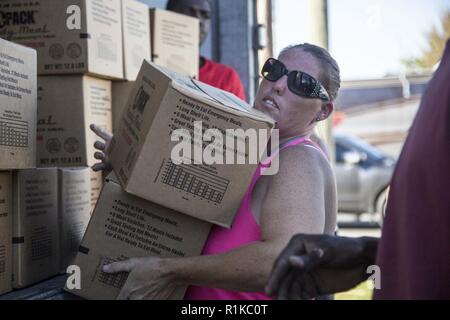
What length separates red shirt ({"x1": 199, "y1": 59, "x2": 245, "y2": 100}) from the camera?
4230 millimetres

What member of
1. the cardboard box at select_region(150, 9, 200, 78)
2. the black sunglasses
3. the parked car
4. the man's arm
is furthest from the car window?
the man's arm

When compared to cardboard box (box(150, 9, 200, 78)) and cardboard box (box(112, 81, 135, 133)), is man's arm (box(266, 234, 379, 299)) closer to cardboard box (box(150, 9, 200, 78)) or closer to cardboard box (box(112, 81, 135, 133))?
cardboard box (box(112, 81, 135, 133))

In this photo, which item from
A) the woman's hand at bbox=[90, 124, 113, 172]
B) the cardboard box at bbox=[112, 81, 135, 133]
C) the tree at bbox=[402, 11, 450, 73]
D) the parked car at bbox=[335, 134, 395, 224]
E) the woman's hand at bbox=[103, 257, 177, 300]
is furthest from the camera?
the tree at bbox=[402, 11, 450, 73]

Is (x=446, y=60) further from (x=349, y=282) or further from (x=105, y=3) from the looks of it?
(x=105, y=3)

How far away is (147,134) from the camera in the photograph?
1.93 metres

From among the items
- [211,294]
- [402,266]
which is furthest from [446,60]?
[211,294]

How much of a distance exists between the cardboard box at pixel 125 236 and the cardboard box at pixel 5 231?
39 centimetres

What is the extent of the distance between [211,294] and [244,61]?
9.84ft

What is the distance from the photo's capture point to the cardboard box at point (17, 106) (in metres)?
2.30

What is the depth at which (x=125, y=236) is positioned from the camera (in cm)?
208

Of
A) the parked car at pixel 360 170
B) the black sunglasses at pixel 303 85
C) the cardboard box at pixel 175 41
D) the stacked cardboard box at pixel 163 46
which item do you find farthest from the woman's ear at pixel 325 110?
the parked car at pixel 360 170

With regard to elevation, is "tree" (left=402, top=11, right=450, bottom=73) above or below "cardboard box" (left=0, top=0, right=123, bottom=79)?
above

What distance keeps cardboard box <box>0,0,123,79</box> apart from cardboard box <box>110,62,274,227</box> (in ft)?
3.52

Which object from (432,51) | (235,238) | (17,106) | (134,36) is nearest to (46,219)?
(17,106)
